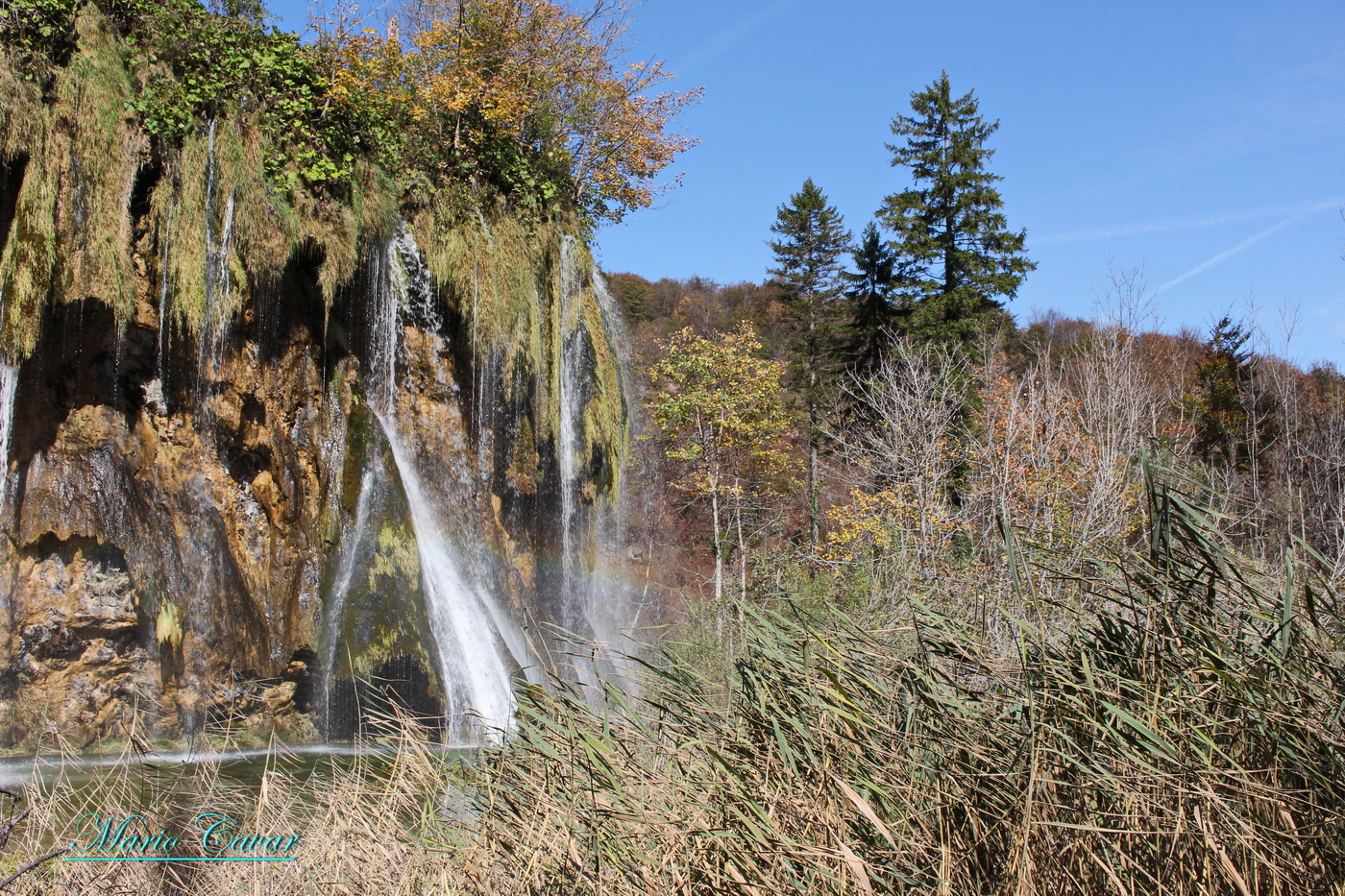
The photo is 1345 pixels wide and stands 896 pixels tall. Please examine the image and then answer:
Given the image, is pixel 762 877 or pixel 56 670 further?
pixel 56 670

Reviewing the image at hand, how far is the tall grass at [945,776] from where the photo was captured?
7.91ft

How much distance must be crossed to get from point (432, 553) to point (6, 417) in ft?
13.1

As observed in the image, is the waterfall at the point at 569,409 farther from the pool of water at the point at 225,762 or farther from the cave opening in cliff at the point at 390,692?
the pool of water at the point at 225,762

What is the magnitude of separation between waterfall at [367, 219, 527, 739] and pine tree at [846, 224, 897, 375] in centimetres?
1715

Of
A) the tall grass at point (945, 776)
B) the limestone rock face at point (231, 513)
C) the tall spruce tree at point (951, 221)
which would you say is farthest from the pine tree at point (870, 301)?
the tall grass at point (945, 776)

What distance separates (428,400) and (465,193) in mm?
2554

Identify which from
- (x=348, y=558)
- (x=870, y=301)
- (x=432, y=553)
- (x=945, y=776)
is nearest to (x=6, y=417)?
(x=348, y=558)

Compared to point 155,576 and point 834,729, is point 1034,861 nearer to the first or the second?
point 834,729

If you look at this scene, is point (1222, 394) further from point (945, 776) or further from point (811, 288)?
point (945, 776)

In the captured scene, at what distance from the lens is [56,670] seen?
736 cm

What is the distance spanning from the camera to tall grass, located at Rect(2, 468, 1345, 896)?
2.41 metres

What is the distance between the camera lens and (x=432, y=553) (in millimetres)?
9641

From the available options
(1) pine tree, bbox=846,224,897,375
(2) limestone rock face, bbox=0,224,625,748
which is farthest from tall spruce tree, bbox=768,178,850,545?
(2) limestone rock face, bbox=0,224,625,748

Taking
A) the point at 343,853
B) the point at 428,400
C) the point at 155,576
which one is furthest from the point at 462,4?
the point at 343,853
